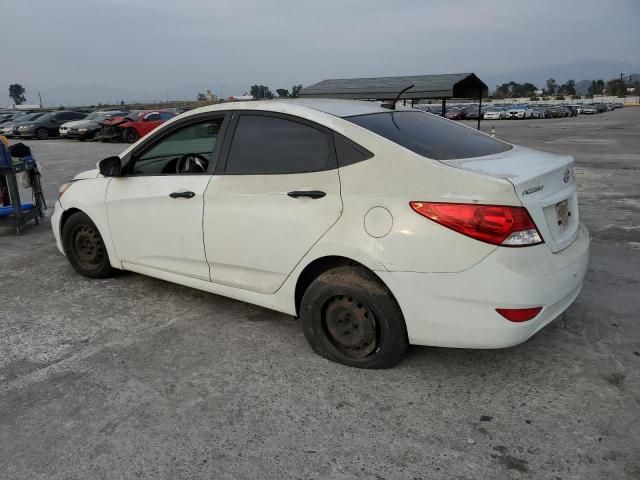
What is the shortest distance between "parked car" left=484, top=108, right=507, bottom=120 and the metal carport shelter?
1630 inches

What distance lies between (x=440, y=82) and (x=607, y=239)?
271 inches

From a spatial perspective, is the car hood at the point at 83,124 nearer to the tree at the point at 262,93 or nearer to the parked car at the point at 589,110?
the tree at the point at 262,93

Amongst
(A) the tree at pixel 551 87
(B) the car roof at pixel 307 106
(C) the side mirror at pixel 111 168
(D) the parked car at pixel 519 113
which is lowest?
(D) the parked car at pixel 519 113

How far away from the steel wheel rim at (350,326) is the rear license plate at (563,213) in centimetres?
120

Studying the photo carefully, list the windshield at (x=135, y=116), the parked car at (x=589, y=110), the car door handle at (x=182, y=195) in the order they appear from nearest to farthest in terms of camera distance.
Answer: the car door handle at (x=182, y=195)
the windshield at (x=135, y=116)
the parked car at (x=589, y=110)

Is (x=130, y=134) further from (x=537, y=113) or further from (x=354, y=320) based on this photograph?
(x=537, y=113)

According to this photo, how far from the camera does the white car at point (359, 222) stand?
278 centimetres

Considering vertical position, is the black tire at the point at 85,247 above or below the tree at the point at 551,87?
below

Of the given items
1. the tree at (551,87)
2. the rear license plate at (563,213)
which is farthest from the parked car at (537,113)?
the tree at (551,87)

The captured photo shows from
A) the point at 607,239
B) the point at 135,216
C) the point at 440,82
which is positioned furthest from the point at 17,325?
the point at 440,82

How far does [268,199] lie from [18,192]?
4.86m

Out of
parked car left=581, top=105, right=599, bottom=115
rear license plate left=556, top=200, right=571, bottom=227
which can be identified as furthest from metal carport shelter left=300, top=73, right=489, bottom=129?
parked car left=581, top=105, right=599, bottom=115

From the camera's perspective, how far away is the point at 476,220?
107 inches

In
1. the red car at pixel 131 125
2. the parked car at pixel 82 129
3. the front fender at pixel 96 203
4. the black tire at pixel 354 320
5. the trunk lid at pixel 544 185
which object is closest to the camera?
the trunk lid at pixel 544 185
